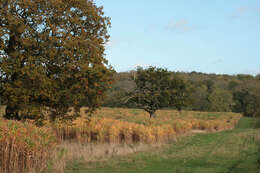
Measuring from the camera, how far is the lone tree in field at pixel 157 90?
28.9 meters

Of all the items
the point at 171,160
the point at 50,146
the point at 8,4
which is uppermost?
the point at 8,4

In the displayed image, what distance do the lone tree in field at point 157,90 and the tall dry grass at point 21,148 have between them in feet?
67.4

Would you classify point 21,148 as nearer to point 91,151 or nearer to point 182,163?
point 182,163

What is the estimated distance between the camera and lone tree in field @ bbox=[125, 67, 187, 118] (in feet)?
94.7

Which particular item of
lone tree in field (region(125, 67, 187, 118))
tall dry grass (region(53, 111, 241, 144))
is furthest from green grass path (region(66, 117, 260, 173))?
lone tree in field (region(125, 67, 187, 118))

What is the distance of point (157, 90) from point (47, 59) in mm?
17215

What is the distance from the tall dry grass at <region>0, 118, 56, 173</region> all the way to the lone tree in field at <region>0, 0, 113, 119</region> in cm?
398

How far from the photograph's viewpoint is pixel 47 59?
1302 cm

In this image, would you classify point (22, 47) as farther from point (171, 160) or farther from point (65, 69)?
point (171, 160)

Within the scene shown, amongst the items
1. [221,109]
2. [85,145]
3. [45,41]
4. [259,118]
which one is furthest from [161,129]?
[221,109]

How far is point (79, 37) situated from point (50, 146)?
19.1 ft

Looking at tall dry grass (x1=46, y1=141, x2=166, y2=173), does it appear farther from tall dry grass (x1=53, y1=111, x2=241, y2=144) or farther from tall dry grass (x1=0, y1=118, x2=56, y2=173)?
tall dry grass (x1=0, y1=118, x2=56, y2=173)

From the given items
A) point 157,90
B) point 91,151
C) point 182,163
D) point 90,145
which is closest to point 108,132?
point 90,145

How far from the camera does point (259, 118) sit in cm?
1227
